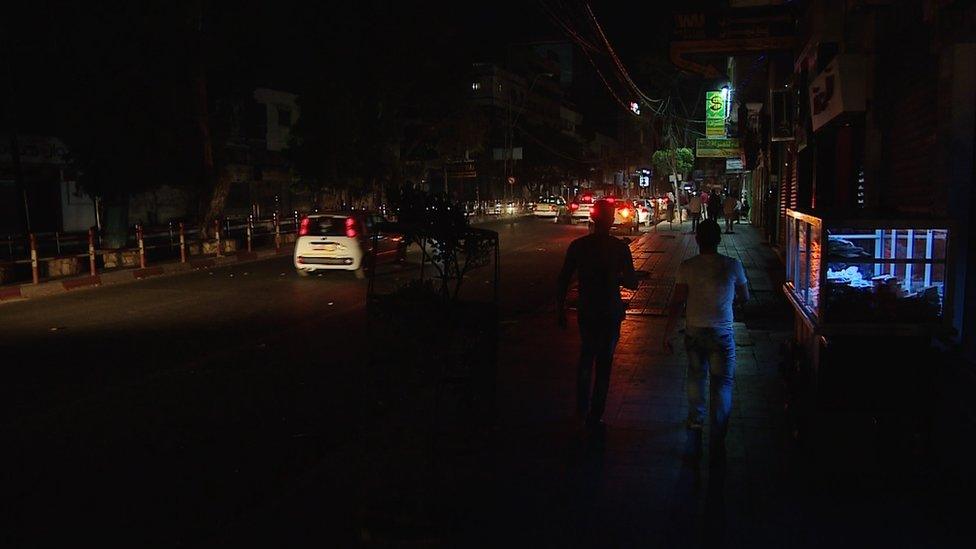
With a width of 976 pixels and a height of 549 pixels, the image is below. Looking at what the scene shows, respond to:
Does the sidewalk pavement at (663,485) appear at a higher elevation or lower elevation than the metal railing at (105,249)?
lower

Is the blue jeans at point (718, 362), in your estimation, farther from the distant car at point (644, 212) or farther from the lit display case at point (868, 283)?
the distant car at point (644, 212)

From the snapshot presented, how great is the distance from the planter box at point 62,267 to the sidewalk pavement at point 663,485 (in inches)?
594

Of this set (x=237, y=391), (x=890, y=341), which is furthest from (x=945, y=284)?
(x=237, y=391)

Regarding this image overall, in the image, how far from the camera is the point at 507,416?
711 centimetres

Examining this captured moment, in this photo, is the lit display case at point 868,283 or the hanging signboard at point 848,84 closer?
the lit display case at point 868,283

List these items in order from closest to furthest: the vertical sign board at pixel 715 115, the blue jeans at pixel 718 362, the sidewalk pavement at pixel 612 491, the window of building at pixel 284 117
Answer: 1. the sidewalk pavement at pixel 612 491
2. the blue jeans at pixel 718 362
3. the vertical sign board at pixel 715 115
4. the window of building at pixel 284 117

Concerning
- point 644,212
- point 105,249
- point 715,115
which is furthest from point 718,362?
point 644,212

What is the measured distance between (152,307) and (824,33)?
11.9m

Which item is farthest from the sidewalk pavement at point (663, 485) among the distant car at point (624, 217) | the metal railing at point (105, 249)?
the distant car at point (624, 217)

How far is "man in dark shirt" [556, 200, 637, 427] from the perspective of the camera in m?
6.48

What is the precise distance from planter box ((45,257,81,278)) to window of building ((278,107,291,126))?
28.7 m

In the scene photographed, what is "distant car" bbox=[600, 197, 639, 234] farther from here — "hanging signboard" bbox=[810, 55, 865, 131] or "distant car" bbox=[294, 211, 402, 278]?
"hanging signboard" bbox=[810, 55, 865, 131]

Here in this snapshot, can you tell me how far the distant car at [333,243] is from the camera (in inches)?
717

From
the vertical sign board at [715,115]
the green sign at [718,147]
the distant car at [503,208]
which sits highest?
the vertical sign board at [715,115]
